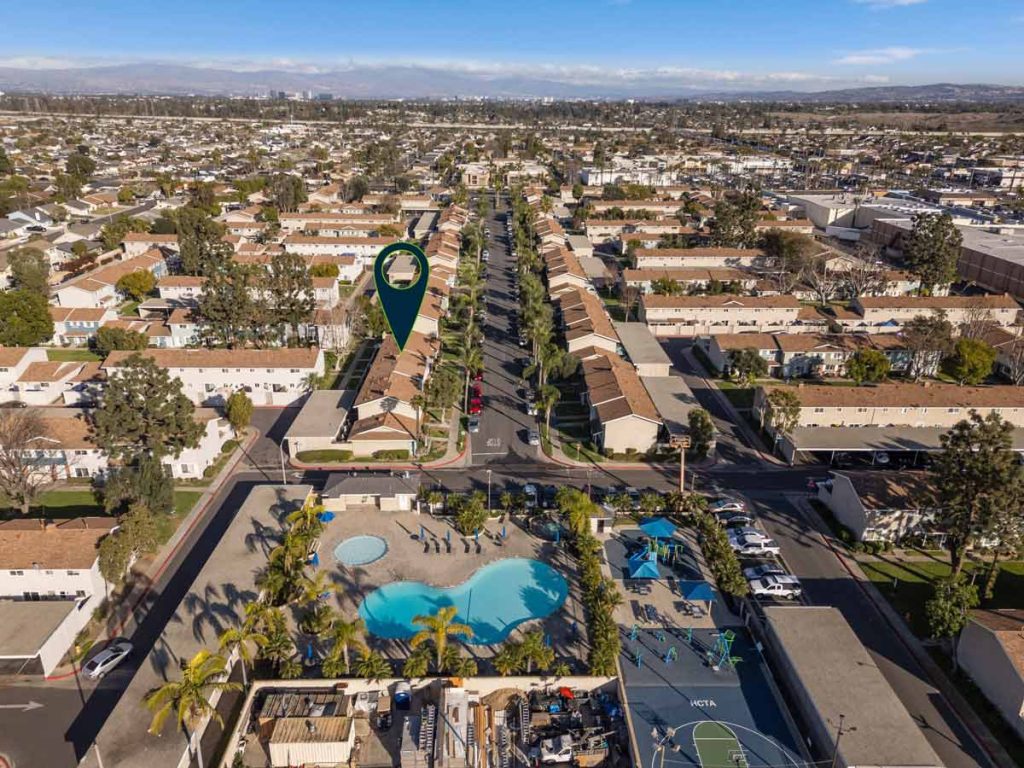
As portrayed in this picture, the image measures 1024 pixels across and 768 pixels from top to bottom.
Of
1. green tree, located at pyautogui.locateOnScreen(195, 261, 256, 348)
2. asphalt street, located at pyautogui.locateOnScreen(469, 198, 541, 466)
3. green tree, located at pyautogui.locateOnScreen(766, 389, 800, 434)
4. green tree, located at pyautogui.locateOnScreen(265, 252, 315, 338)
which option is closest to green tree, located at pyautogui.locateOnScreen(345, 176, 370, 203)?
asphalt street, located at pyautogui.locateOnScreen(469, 198, 541, 466)

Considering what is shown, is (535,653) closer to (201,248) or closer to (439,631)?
(439,631)

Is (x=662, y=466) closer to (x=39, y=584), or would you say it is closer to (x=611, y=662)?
(x=611, y=662)

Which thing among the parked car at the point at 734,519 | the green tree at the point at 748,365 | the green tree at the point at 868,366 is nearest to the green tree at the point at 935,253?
the green tree at the point at 868,366

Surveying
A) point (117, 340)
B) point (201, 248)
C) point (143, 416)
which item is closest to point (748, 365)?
point (143, 416)

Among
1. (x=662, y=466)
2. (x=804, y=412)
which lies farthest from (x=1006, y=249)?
(x=662, y=466)

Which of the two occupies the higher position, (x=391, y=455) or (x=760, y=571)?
(x=391, y=455)

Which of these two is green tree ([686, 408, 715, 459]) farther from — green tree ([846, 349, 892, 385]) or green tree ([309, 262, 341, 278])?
green tree ([309, 262, 341, 278])

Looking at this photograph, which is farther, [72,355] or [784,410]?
[72,355]
